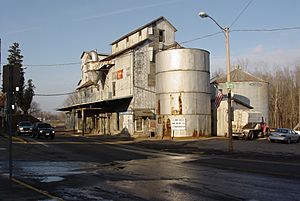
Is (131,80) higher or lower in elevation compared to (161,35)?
lower

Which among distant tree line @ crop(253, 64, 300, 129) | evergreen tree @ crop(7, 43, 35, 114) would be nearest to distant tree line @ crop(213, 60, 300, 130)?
distant tree line @ crop(253, 64, 300, 129)

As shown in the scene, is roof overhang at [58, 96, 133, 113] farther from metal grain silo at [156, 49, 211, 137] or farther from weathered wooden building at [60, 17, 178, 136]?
metal grain silo at [156, 49, 211, 137]

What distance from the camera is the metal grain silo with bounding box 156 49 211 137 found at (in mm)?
44594

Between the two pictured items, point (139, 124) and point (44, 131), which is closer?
point (44, 131)

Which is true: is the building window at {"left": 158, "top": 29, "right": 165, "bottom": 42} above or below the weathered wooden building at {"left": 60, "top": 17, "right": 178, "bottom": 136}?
above

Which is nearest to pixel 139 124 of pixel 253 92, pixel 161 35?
pixel 161 35

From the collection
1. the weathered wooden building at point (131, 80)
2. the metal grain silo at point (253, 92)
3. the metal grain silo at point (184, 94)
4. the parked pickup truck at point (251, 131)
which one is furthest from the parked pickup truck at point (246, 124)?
the metal grain silo at point (253, 92)

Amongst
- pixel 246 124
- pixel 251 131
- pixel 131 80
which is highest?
pixel 131 80

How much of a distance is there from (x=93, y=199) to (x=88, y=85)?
59.9 metres

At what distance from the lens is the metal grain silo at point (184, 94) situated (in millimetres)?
44594

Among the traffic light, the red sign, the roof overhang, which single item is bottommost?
the traffic light

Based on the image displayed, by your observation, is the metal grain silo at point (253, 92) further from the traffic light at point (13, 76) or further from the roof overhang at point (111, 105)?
the traffic light at point (13, 76)

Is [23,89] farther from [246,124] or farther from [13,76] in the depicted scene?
[13,76]

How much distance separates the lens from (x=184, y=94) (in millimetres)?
44781
